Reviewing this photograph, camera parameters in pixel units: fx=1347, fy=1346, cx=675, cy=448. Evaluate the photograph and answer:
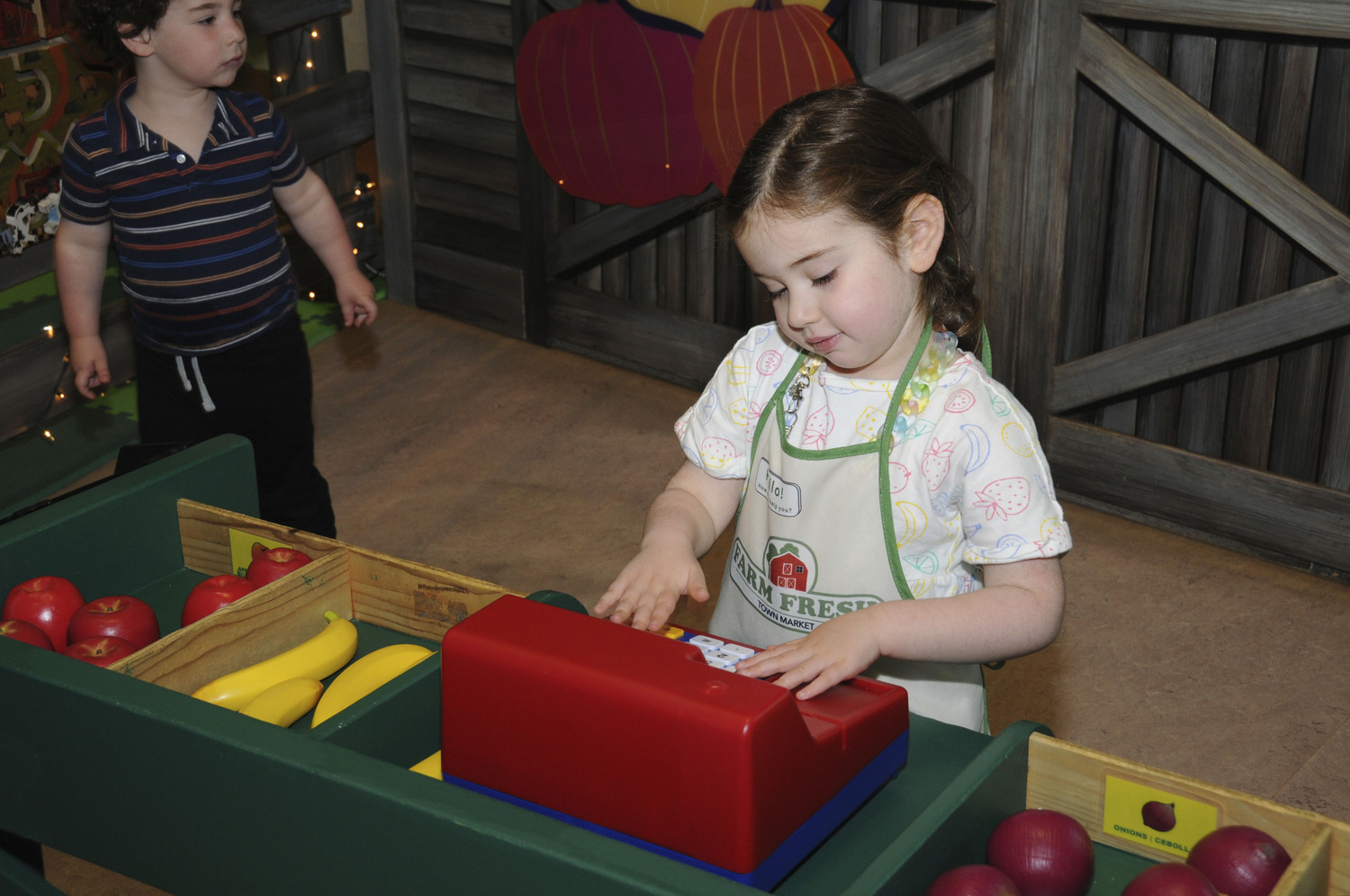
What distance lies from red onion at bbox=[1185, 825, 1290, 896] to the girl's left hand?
34cm

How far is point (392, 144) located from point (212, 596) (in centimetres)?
330

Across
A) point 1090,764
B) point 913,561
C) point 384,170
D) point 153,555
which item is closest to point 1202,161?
point 913,561

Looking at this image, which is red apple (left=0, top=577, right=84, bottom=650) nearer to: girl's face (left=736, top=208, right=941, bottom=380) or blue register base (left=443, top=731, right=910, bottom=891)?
blue register base (left=443, top=731, right=910, bottom=891)

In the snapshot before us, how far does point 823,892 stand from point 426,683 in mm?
495

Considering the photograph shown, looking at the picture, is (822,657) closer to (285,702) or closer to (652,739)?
(652,739)

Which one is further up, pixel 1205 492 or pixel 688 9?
pixel 688 9

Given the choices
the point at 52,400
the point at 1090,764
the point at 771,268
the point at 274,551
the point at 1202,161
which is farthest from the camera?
the point at 52,400

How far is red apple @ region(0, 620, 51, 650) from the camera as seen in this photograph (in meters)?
1.57

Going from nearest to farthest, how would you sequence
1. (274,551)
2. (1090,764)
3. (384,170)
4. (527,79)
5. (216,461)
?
1. (1090,764)
2. (274,551)
3. (216,461)
4. (527,79)
5. (384,170)

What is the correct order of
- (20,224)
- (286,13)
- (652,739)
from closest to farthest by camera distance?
(652,739) → (20,224) → (286,13)

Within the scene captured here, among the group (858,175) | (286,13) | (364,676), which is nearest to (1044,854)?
(858,175)

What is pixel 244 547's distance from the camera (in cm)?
186

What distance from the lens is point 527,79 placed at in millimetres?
4242

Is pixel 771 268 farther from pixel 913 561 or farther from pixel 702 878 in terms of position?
pixel 702 878
